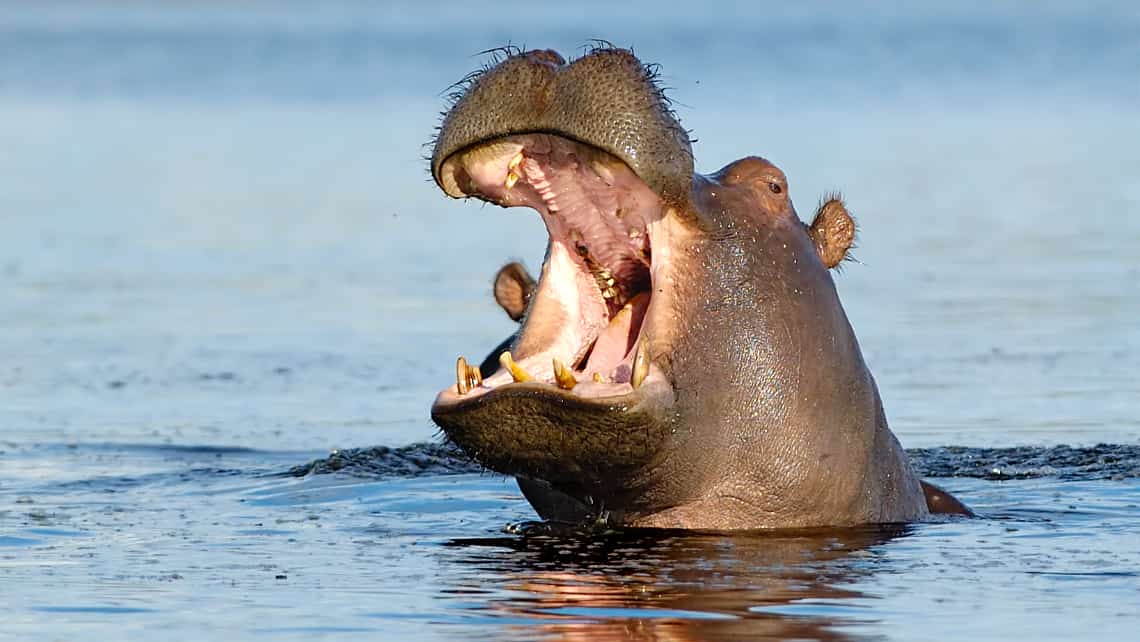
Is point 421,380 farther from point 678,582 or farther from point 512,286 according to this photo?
point 678,582

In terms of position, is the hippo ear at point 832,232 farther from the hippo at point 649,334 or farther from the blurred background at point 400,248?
the blurred background at point 400,248

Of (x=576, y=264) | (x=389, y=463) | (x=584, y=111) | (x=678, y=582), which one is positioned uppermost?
(x=584, y=111)

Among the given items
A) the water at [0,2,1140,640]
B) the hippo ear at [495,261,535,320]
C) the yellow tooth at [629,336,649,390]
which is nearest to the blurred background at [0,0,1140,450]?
the water at [0,2,1140,640]

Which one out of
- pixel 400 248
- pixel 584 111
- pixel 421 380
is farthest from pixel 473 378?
pixel 400 248

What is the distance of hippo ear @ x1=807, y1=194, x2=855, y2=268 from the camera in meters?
7.21

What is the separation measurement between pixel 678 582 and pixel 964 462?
3.34 m

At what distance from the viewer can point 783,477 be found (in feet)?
22.1

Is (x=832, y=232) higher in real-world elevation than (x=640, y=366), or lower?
higher

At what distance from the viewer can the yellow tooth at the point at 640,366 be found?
6.09 metres

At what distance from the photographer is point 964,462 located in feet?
30.8

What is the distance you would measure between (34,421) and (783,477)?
4.94m

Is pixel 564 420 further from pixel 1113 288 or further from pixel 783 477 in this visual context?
pixel 1113 288

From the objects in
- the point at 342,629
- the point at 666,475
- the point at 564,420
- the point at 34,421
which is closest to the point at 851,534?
the point at 666,475

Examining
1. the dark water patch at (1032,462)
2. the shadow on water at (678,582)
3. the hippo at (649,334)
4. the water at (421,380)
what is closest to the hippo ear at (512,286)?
the water at (421,380)
